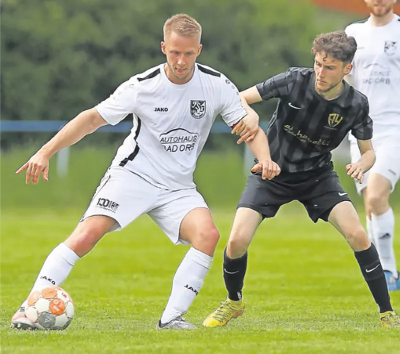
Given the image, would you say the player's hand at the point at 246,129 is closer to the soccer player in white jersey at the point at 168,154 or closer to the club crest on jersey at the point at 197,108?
the soccer player in white jersey at the point at 168,154

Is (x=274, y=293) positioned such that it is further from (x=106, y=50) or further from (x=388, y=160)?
(x=106, y=50)

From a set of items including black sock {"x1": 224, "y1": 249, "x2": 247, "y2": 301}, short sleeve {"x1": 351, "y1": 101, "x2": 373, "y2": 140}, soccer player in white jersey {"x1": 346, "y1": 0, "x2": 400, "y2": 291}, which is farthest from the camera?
soccer player in white jersey {"x1": 346, "y1": 0, "x2": 400, "y2": 291}

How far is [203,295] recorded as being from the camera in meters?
8.69

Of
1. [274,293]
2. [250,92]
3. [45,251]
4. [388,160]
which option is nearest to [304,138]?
[250,92]

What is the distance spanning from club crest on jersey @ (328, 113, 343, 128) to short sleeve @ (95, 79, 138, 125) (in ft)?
4.54

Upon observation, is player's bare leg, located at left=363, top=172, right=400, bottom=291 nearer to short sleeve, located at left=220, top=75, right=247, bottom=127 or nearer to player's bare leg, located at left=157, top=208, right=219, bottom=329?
short sleeve, located at left=220, top=75, right=247, bottom=127

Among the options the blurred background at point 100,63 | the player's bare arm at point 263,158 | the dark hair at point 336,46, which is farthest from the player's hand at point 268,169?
the blurred background at point 100,63

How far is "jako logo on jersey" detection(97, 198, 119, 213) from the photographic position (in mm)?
6086

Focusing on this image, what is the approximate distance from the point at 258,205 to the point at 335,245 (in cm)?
720

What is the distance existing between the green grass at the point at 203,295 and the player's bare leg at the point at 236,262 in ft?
0.37

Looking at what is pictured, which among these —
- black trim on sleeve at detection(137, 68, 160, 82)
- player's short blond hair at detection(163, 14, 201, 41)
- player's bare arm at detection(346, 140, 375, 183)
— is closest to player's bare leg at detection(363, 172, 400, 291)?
player's bare arm at detection(346, 140, 375, 183)

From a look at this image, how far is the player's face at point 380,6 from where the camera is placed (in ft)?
27.5

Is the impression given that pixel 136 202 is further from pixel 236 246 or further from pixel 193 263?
pixel 236 246

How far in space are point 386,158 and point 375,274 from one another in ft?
7.26
